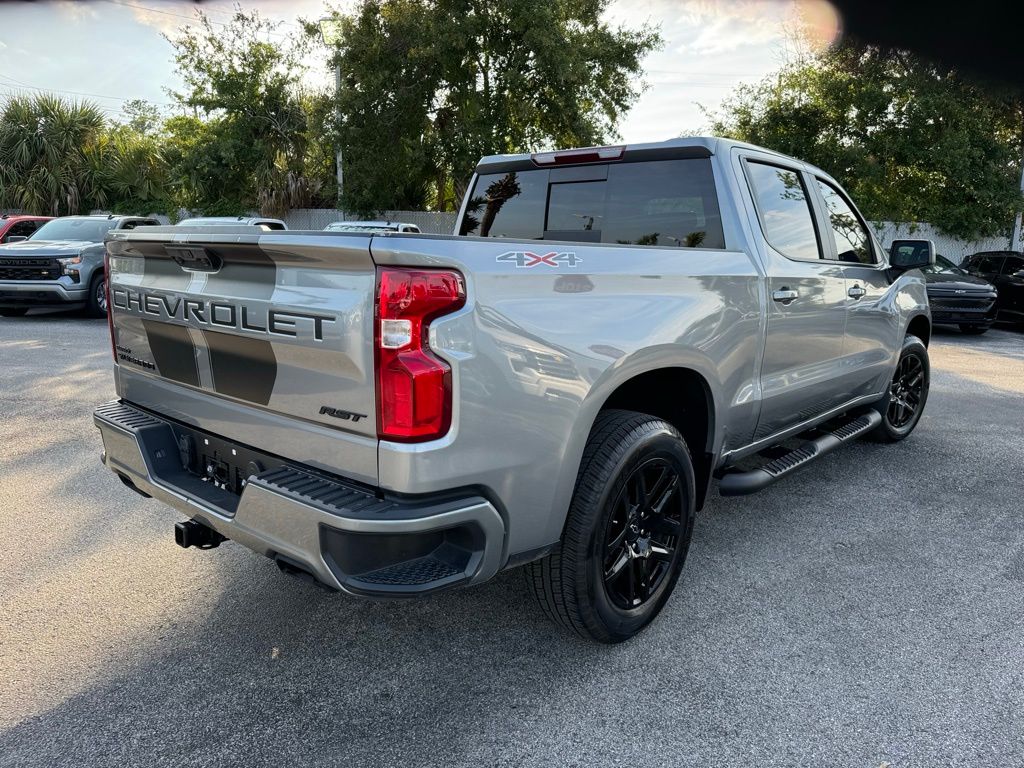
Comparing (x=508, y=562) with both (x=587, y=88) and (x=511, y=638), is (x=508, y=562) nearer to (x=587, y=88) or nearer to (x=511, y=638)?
(x=511, y=638)

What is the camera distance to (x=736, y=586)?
3.33m

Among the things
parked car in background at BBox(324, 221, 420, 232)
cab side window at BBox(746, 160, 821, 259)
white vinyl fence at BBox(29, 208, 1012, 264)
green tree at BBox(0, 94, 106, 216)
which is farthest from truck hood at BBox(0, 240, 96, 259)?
green tree at BBox(0, 94, 106, 216)

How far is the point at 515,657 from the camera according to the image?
9.02 ft

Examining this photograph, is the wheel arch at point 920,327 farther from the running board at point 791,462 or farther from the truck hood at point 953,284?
the truck hood at point 953,284

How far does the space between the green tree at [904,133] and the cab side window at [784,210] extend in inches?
678

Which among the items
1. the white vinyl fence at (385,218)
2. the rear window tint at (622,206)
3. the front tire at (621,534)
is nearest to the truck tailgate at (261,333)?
the front tire at (621,534)

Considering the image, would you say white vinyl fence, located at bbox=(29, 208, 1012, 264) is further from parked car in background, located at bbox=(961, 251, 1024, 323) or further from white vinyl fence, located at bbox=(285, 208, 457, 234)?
parked car in background, located at bbox=(961, 251, 1024, 323)

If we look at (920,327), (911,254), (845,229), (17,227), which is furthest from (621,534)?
(17,227)

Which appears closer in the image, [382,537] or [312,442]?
[382,537]

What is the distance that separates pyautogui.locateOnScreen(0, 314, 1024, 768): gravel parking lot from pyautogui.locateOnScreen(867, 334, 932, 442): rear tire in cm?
127

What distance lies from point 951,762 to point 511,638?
4.86ft

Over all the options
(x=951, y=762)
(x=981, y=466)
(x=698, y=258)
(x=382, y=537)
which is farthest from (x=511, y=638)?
(x=981, y=466)

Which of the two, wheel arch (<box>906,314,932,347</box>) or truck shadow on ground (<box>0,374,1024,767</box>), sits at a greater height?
wheel arch (<box>906,314,932,347</box>)

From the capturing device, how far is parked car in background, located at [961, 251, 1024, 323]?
1352 centimetres
